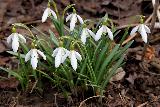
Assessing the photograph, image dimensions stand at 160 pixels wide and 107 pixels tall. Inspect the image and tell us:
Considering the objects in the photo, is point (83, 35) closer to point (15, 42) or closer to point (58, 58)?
point (58, 58)

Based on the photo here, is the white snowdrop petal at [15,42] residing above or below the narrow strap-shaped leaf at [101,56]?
above

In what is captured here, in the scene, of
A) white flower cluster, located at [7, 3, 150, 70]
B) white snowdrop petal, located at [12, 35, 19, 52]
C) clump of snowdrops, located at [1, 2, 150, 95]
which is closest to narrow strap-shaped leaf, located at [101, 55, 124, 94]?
clump of snowdrops, located at [1, 2, 150, 95]

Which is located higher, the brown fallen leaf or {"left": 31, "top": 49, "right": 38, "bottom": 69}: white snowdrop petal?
{"left": 31, "top": 49, "right": 38, "bottom": 69}: white snowdrop petal

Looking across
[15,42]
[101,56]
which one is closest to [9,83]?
[15,42]

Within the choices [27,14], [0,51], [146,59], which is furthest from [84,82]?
[27,14]

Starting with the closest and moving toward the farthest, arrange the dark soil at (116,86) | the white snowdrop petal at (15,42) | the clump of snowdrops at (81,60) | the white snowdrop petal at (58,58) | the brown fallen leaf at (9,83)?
1. the white snowdrop petal at (58,58)
2. the white snowdrop petal at (15,42)
3. the clump of snowdrops at (81,60)
4. the dark soil at (116,86)
5. the brown fallen leaf at (9,83)

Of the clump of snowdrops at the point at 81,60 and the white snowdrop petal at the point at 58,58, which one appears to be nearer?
the white snowdrop petal at the point at 58,58

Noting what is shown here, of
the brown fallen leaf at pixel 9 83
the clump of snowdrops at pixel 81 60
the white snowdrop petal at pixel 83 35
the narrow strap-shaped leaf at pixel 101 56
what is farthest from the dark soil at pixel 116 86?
the white snowdrop petal at pixel 83 35

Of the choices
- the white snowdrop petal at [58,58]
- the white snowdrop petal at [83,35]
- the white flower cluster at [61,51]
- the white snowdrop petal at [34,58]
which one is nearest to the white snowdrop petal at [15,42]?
the white flower cluster at [61,51]

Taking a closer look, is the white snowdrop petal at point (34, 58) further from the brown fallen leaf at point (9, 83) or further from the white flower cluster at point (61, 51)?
the brown fallen leaf at point (9, 83)

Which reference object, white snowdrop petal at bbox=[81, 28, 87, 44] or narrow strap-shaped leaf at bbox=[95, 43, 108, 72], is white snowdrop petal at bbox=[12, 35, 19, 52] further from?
narrow strap-shaped leaf at bbox=[95, 43, 108, 72]

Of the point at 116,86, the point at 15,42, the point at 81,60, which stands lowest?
the point at 116,86

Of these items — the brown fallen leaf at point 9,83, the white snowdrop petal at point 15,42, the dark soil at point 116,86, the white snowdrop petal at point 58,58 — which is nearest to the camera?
the white snowdrop petal at point 58,58
